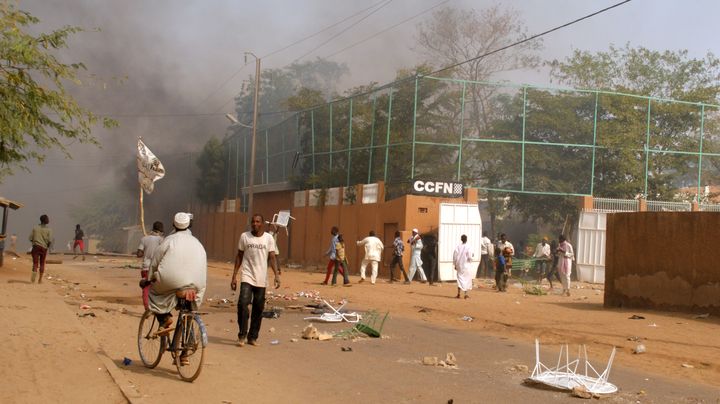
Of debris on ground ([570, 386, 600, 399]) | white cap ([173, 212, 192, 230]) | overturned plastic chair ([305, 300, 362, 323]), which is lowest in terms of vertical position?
overturned plastic chair ([305, 300, 362, 323])

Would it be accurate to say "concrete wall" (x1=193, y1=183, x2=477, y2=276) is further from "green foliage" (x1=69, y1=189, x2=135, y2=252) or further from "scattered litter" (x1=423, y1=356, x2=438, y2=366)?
"green foliage" (x1=69, y1=189, x2=135, y2=252)

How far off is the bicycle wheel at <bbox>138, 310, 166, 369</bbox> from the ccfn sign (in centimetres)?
1839

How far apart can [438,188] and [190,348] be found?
19496mm

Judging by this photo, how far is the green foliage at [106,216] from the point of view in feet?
237

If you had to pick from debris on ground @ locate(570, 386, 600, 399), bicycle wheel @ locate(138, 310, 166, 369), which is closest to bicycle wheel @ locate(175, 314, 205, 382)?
bicycle wheel @ locate(138, 310, 166, 369)

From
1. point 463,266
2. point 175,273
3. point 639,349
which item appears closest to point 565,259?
point 463,266

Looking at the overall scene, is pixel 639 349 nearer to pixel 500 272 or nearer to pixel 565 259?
pixel 565 259

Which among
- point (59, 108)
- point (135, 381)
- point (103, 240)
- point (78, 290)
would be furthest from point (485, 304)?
point (103, 240)

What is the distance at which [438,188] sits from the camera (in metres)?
26.1

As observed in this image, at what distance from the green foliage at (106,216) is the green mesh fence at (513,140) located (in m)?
42.7

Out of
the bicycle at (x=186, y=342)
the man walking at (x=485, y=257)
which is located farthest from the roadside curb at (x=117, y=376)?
the man walking at (x=485, y=257)

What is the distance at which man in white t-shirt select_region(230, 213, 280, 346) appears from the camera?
9.60 m

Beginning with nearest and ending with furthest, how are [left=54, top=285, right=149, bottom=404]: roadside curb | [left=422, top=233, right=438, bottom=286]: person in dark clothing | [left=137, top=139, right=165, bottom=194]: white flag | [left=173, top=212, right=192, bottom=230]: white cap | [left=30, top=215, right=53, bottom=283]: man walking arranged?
[left=54, top=285, right=149, bottom=404]: roadside curb, [left=173, top=212, right=192, bottom=230]: white cap, [left=137, top=139, right=165, bottom=194]: white flag, [left=30, top=215, right=53, bottom=283]: man walking, [left=422, top=233, right=438, bottom=286]: person in dark clothing

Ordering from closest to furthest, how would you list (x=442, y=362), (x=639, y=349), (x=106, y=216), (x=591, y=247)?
(x=442, y=362)
(x=639, y=349)
(x=591, y=247)
(x=106, y=216)
